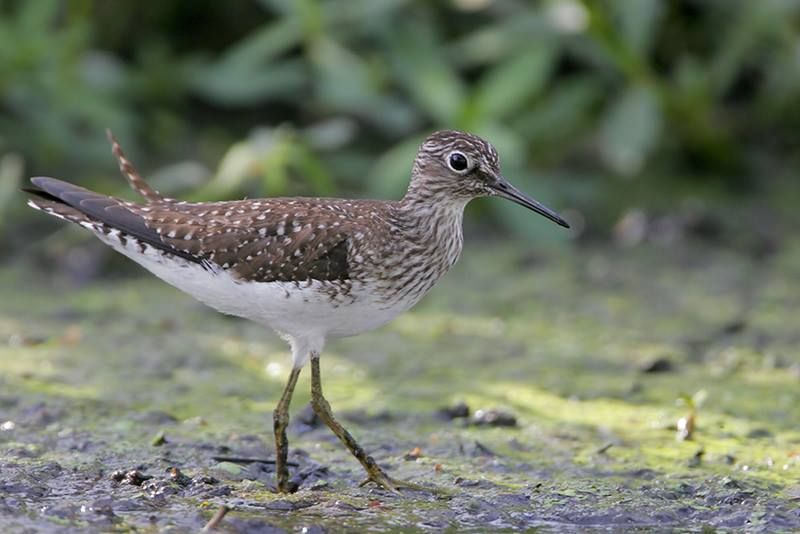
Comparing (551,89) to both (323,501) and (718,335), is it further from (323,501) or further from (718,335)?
(323,501)

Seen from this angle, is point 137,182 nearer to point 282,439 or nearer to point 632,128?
point 282,439

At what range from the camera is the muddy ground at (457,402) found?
595 cm

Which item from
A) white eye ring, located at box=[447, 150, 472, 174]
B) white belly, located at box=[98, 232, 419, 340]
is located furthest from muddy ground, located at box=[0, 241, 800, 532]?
white eye ring, located at box=[447, 150, 472, 174]

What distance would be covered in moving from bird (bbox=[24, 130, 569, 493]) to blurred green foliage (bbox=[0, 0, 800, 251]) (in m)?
2.49

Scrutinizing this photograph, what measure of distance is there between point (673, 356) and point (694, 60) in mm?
2978

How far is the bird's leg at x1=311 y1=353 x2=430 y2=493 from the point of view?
6203 mm

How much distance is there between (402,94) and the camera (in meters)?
10.3

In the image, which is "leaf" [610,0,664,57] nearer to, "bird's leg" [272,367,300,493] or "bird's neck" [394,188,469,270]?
"bird's neck" [394,188,469,270]

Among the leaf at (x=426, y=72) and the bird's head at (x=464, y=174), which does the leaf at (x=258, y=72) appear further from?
the bird's head at (x=464, y=174)

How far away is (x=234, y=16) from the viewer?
11.1 metres

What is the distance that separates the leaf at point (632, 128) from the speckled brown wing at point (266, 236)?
11.6 ft

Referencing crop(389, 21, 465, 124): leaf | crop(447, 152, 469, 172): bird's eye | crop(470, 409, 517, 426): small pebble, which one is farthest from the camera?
crop(389, 21, 465, 124): leaf

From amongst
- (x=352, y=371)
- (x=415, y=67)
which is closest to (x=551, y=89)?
(x=415, y=67)

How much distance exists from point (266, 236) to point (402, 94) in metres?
4.19
